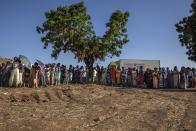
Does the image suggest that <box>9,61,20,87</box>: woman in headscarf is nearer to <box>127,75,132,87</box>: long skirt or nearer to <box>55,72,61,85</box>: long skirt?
<box>55,72,61,85</box>: long skirt

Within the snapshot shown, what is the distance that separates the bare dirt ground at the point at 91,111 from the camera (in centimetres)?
1227

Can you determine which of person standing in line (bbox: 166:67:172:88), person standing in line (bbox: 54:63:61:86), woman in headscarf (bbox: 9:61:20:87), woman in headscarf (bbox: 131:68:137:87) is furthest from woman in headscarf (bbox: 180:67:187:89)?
woman in headscarf (bbox: 9:61:20:87)

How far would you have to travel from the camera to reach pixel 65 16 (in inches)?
1540

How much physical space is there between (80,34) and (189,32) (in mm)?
10225

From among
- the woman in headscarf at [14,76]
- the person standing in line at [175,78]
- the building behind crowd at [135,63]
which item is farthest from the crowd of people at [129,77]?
the building behind crowd at [135,63]

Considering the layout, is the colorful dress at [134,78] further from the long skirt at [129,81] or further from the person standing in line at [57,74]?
the person standing in line at [57,74]

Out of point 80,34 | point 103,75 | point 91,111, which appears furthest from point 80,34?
point 91,111

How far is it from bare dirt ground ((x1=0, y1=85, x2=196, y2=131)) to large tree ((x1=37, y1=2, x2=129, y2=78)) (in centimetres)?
1822

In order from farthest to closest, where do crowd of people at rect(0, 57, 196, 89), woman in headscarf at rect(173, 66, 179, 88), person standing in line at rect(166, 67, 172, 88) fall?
person standing in line at rect(166, 67, 172, 88), woman in headscarf at rect(173, 66, 179, 88), crowd of people at rect(0, 57, 196, 89)

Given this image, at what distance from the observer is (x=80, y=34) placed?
39.5 metres

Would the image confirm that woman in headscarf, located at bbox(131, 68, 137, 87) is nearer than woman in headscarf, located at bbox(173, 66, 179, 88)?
No

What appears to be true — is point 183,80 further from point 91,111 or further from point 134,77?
point 91,111

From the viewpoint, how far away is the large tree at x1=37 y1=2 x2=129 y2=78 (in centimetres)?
3891

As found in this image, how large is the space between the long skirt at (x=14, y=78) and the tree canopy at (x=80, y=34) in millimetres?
15374
